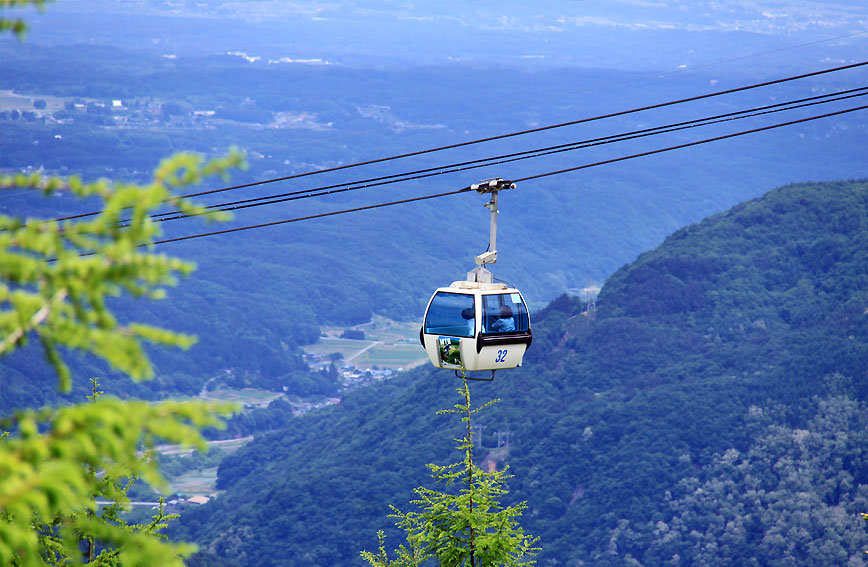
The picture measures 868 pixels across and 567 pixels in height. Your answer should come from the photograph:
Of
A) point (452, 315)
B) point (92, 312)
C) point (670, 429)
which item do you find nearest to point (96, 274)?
point (92, 312)

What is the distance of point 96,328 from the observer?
4.60 meters

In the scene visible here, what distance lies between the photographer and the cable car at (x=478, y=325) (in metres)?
18.9

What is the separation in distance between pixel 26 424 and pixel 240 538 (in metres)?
148

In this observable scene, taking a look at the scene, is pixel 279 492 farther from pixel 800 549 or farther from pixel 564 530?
pixel 800 549

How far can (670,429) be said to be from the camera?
480 ft

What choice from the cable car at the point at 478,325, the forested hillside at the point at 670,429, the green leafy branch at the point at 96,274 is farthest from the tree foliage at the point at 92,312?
the forested hillside at the point at 670,429

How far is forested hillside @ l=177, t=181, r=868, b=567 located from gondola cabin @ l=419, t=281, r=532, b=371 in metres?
92.8

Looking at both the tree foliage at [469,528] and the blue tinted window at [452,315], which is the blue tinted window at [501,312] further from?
the tree foliage at [469,528]

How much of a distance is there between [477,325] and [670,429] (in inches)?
5202

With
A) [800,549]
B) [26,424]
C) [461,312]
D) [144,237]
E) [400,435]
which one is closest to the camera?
[26,424]

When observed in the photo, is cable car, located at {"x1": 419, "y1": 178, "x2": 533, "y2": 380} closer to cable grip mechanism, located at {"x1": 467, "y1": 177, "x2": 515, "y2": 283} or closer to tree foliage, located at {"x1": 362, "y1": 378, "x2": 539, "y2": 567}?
cable grip mechanism, located at {"x1": 467, "y1": 177, "x2": 515, "y2": 283}

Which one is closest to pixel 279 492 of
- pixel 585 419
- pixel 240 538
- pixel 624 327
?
pixel 240 538

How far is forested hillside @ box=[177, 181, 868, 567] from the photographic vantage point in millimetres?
119500

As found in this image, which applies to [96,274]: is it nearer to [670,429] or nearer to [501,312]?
[501,312]
